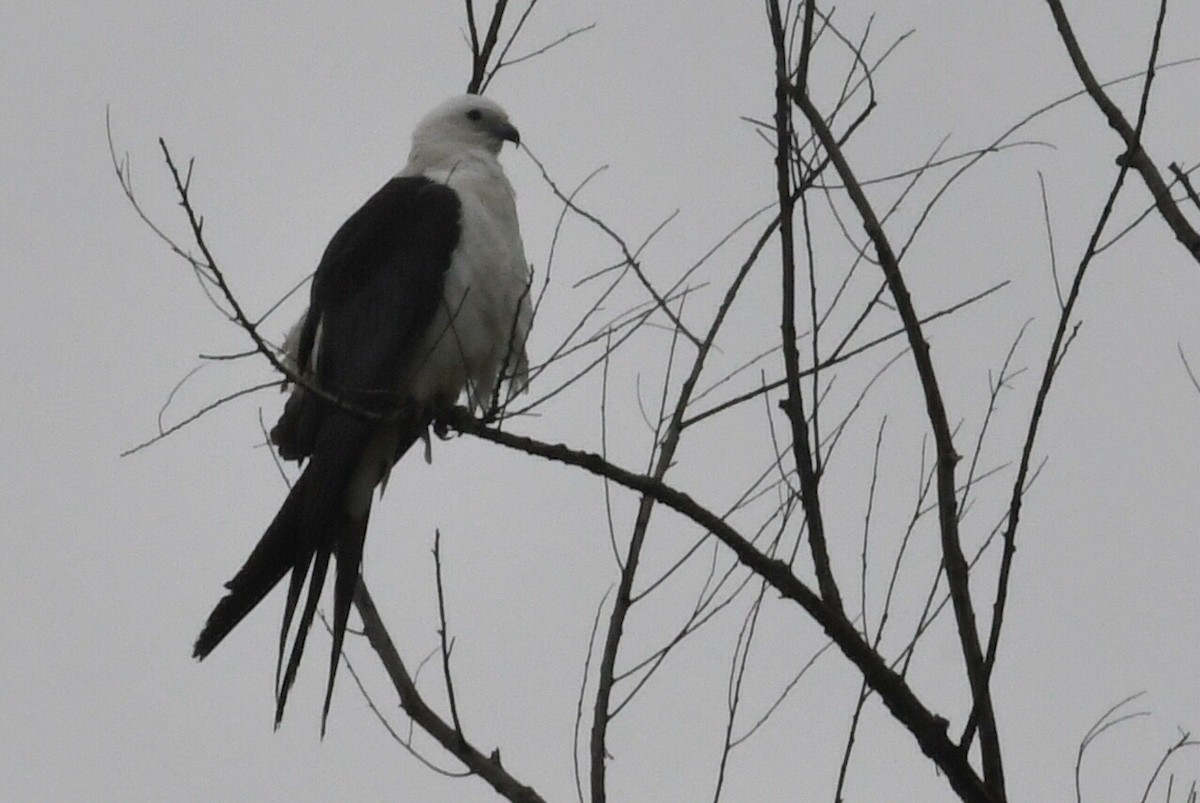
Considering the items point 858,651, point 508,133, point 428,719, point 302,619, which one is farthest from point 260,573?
point 508,133

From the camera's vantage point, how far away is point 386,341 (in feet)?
13.9

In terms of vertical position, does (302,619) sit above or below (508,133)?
below

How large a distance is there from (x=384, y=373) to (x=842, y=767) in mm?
2198

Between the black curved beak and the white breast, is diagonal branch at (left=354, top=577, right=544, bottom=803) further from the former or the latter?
the black curved beak

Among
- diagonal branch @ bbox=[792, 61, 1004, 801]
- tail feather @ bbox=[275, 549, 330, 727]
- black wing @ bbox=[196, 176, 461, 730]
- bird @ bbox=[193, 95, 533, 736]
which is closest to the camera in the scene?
diagonal branch @ bbox=[792, 61, 1004, 801]

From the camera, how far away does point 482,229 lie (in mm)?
4355

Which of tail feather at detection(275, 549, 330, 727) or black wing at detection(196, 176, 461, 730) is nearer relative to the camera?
tail feather at detection(275, 549, 330, 727)

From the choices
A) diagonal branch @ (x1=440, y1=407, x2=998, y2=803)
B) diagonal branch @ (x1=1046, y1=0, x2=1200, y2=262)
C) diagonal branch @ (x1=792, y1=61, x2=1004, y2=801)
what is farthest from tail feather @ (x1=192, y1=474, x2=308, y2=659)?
diagonal branch @ (x1=1046, y1=0, x2=1200, y2=262)

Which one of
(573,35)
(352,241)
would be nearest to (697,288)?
(573,35)

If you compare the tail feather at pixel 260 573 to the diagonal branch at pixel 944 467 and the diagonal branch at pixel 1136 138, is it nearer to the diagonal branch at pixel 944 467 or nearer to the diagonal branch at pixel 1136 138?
the diagonal branch at pixel 944 467

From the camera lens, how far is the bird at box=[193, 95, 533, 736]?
392 centimetres

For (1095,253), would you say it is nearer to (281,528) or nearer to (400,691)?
(400,691)

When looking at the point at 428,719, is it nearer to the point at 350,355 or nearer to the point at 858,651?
the point at 858,651

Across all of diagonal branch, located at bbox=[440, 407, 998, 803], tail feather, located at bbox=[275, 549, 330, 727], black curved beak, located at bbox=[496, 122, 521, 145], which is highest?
black curved beak, located at bbox=[496, 122, 521, 145]
